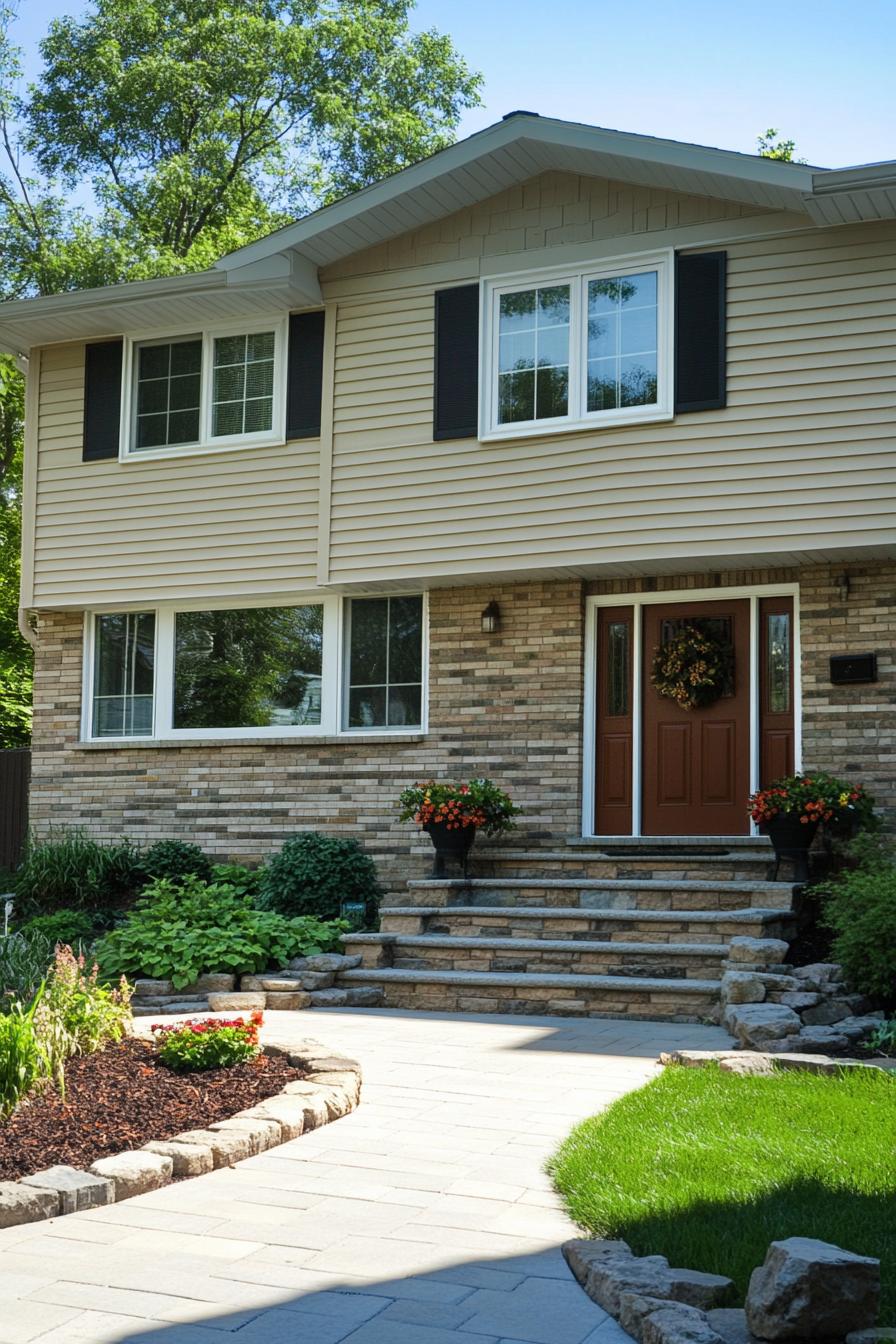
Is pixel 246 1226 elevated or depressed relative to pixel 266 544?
depressed

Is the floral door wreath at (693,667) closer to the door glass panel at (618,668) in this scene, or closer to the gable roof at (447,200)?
the door glass panel at (618,668)

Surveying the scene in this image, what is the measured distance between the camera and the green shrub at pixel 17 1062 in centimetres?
534

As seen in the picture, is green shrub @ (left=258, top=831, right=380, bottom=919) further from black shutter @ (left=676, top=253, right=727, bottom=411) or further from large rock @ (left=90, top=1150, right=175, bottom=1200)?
large rock @ (left=90, top=1150, right=175, bottom=1200)

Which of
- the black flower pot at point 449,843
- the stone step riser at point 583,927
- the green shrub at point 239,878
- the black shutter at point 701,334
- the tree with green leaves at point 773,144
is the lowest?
the stone step riser at point 583,927

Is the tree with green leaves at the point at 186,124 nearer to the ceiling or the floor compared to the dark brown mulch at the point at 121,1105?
nearer to the ceiling

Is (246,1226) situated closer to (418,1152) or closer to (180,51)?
(418,1152)

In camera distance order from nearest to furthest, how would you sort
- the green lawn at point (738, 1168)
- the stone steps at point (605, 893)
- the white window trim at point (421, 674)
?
the green lawn at point (738, 1168)
the stone steps at point (605, 893)
the white window trim at point (421, 674)

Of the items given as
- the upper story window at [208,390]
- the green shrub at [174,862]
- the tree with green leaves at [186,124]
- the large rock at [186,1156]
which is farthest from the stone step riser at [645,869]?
the tree with green leaves at [186,124]

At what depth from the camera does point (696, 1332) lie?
322 centimetres

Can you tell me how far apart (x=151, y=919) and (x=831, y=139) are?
1663 centimetres

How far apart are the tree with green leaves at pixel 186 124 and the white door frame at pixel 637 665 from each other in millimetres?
15289

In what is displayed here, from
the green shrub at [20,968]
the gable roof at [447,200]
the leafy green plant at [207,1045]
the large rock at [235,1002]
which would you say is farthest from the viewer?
the gable roof at [447,200]

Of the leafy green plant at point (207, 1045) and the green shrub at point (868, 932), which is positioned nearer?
the leafy green plant at point (207, 1045)

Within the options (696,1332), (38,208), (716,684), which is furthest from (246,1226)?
(38,208)
